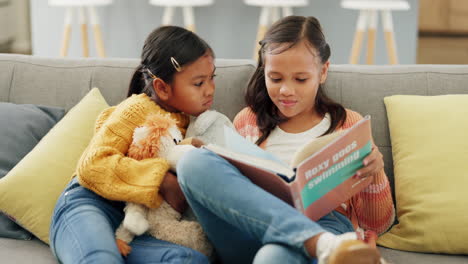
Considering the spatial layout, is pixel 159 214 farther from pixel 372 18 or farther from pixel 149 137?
pixel 372 18

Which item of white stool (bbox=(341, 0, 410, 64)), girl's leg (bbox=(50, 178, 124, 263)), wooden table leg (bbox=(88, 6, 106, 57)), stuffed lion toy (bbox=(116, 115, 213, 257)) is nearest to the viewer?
girl's leg (bbox=(50, 178, 124, 263))

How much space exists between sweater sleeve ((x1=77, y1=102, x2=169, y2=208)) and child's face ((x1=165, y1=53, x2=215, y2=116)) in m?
0.18

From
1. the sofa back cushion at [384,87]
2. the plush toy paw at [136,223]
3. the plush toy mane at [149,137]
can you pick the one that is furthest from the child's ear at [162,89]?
the sofa back cushion at [384,87]

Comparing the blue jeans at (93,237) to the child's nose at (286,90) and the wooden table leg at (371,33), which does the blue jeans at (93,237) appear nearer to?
the child's nose at (286,90)

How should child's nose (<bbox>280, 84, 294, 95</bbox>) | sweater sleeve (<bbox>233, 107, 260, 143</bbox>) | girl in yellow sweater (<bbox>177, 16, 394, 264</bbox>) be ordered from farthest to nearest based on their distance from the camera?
1. sweater sleeve (<bbox>233, 107, 260, 143</bbox>)
2. child's nose (<bbox>280, 84, 294, 95</bbox>)
3. girl in yellow sweater (<bbox>177, 16, 394, 264</bbox>)

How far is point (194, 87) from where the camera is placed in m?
1.76

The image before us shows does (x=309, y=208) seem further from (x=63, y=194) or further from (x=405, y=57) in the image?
(x=405, y=57)

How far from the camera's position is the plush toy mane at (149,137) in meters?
1.67

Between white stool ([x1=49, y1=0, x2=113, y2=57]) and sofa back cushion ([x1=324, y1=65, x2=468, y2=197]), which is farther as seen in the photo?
white stool ([x1=49, y1=0, x2=113, y2=57])

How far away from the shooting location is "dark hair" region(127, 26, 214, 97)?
1745 mm

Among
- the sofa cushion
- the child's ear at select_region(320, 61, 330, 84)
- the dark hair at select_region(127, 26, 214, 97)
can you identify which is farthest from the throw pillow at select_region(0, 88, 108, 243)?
the child's ear at select_region(320, 61, 330, 84)

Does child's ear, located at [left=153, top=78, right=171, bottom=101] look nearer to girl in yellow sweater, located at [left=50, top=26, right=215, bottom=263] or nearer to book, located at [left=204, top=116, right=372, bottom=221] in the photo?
girl in yellow sweater, located at [left=50, top=26, right=215, bottom=263]

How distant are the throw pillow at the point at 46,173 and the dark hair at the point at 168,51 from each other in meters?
0.27

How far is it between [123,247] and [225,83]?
2.12 feet
